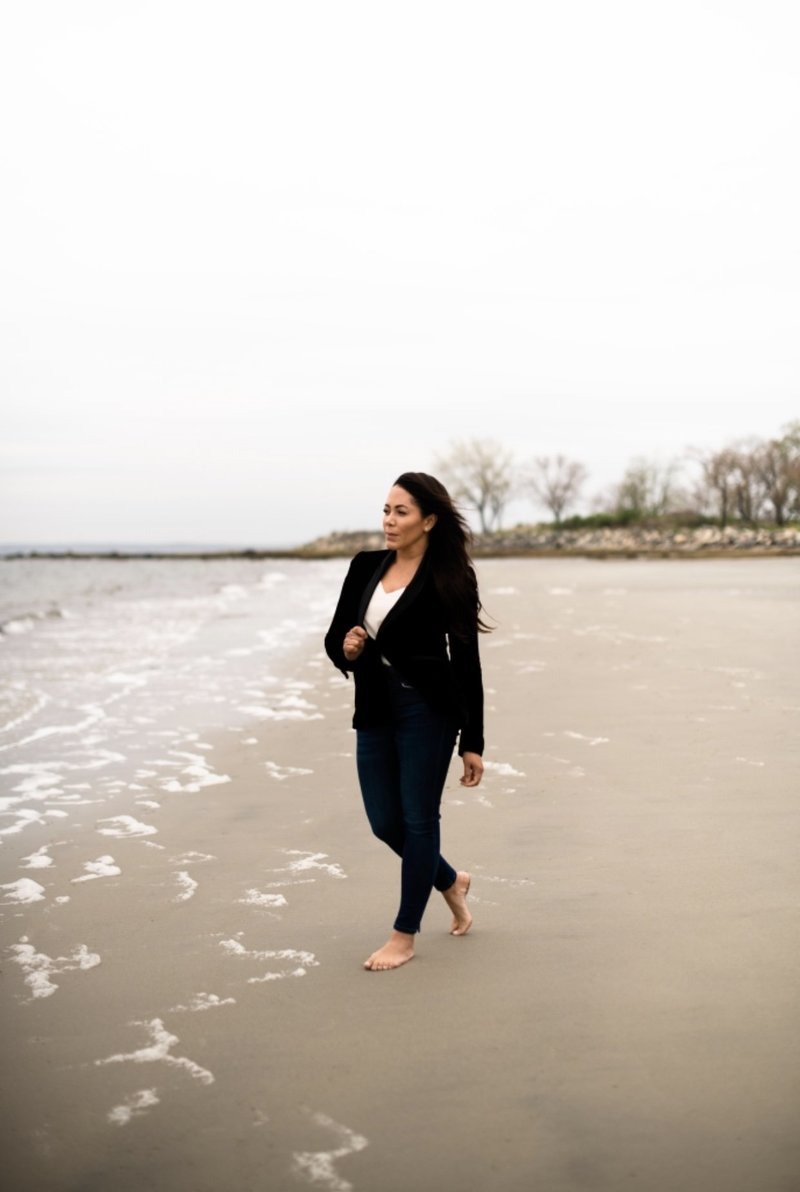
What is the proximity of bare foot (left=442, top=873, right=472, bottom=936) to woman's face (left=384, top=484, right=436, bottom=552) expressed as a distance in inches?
53.1

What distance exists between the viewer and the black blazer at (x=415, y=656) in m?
3.82

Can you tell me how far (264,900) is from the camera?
453 centimetres

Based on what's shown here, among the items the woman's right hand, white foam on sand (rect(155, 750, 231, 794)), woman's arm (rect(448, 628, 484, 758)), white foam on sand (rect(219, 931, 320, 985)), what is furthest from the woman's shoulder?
white foam on sand (rect(155, 750, 231, 794))

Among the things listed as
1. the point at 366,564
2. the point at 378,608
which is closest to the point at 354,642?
the point at 378,608

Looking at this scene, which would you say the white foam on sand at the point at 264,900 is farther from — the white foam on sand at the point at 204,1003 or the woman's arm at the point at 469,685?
the woman's arm at the point at 469,685

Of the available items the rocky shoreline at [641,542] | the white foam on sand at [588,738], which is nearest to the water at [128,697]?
the white foam on sand at [588,738]

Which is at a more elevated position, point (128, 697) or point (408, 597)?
point (408, 597)

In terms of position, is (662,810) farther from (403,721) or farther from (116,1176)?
(116,1176)

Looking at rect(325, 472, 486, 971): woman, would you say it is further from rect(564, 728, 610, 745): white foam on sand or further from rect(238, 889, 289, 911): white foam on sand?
rect(564, 728, 610, 745): white foam on sand

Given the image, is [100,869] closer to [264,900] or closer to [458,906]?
[264,900]

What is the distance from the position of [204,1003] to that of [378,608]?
4.93 feet

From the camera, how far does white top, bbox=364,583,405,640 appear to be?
12.7 ft

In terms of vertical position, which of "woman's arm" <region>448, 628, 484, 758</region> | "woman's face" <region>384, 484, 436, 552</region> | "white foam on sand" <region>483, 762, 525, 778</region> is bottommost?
"white foam on sand" <region>483, 762, 525, 778</region>

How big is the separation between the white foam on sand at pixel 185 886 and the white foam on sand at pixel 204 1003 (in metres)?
1.07
